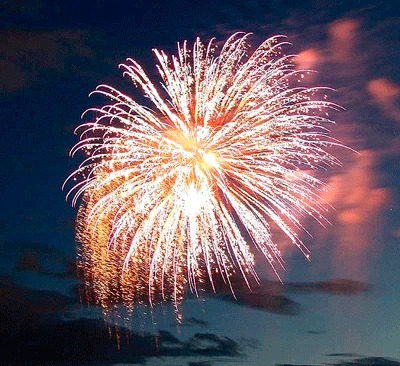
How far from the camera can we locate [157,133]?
103 feet

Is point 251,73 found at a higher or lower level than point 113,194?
higher

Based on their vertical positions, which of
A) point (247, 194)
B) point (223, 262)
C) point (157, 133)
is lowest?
point (223, 262)

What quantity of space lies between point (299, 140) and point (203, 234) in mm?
4677

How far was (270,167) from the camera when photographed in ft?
104

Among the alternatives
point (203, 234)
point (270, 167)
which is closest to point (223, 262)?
point (203, 234)

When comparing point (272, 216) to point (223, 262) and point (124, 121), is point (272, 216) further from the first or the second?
point (124, 121)

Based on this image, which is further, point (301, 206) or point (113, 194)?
point (113, 194)

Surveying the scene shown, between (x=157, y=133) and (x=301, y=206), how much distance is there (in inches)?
217

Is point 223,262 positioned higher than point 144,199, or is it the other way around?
point 144,199

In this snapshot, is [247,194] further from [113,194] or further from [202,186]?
[113,194]

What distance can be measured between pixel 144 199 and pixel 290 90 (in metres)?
6.40

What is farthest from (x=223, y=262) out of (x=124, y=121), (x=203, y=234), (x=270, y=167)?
(x=124, y=121)

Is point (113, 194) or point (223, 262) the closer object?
point (223, 262)

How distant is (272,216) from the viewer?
1235 inches
